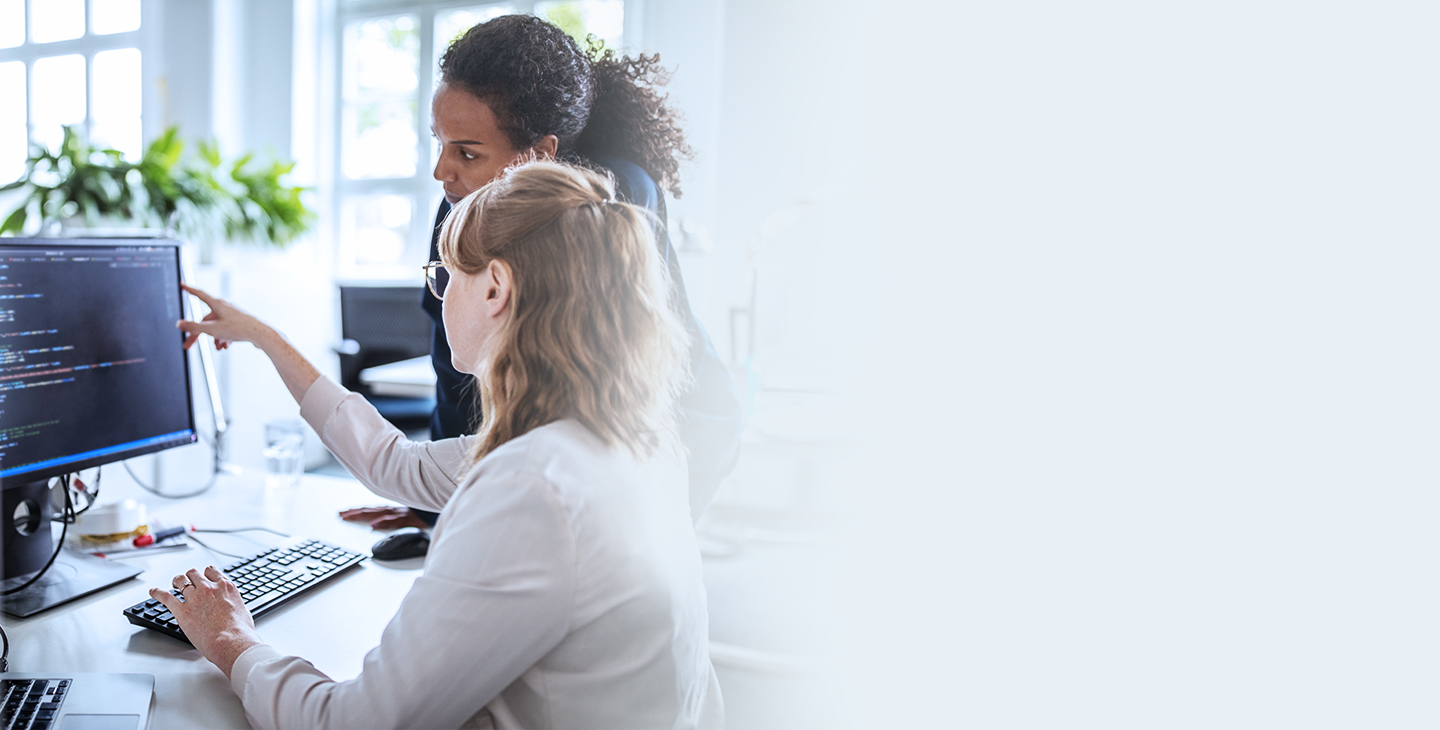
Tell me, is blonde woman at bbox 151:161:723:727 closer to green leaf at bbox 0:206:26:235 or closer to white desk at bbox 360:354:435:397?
white desk at bbox 360:354:435:397

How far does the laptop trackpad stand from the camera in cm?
65

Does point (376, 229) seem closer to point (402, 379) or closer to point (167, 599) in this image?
point (402, 379)

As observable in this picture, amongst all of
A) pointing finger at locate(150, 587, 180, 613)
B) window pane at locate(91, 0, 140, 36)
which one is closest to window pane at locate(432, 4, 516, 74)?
window pane at locate(91, 0, 140, 36)

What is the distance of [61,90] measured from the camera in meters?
4.62

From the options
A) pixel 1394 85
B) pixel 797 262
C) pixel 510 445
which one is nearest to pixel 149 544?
pixel 510 445

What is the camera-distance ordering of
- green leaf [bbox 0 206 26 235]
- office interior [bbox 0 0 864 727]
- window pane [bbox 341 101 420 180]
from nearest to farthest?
office interior [bbox 0 0 864 727] → green leaf [bbox 0 206 26 235] → window pane [bbox 341 101 420 180]

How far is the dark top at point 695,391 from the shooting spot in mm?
1078

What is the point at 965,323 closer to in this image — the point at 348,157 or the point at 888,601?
the point at 888,601

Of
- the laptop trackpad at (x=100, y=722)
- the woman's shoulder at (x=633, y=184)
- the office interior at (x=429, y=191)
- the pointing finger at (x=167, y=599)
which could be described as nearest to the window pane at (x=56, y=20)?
the office interior at (x=429, y=191)

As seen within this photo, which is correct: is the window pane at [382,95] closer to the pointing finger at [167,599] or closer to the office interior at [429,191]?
the office interior at [429,191]

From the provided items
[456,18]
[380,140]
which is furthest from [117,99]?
[456,18]

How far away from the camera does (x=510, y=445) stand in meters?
0.63

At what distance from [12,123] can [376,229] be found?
69.7 inches

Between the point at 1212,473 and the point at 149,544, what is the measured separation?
4.08 feet
